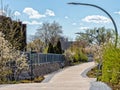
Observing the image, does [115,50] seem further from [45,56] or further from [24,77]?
[45,56]

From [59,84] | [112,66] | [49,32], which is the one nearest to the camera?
[112,66]

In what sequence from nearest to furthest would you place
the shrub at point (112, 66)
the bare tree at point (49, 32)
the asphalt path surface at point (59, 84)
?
the asphalt path surface at point (59, 84), the shrub at point (112, 66), the bare tree at point (49, 32)

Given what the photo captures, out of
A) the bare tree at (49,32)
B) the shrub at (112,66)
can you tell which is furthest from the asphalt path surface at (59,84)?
the bare tree at (49,32)

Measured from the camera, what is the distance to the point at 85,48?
370 ft

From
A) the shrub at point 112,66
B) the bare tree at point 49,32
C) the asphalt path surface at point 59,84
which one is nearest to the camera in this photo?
the asphalt path surface at point 59,84

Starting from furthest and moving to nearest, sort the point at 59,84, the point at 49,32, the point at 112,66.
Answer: the point at 49,32
the point at 59,84
the point at 112,66

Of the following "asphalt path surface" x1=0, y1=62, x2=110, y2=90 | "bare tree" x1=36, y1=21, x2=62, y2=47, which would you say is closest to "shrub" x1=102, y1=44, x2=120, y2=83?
"asphalt path surface" x1=0, y1=62, x2=110, y2=90

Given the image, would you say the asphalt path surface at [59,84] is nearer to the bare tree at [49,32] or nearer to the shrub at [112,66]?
the shrub at [112,66]

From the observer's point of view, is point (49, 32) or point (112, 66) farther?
point (49, 32)

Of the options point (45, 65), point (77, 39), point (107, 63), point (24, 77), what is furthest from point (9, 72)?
point (77, 39)

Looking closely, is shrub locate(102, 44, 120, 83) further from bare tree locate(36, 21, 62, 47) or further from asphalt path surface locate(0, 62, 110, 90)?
bare tree locate(36, 21, 62, 47)

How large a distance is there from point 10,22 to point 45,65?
405 inches

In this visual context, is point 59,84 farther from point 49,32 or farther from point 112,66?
point 49,32

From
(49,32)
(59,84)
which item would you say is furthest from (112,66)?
(49,32)
